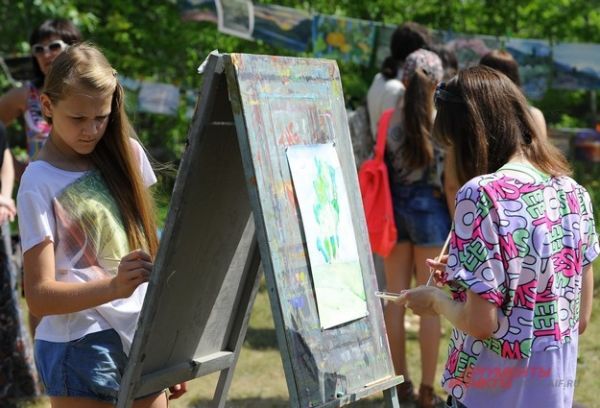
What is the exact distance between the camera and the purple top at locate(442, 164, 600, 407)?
2230mm

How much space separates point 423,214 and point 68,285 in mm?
2352

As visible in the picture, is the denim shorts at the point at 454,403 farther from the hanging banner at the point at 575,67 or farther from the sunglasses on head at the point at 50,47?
the hanging banner at the point at 575,67

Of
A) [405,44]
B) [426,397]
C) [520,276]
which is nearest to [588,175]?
[405,44]

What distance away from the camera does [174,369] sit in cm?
271

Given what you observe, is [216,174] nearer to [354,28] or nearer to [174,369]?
[174,369]

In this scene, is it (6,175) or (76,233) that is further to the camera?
(6,175)

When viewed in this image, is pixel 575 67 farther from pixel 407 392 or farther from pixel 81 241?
pixel 81 241

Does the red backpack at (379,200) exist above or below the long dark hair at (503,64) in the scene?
below

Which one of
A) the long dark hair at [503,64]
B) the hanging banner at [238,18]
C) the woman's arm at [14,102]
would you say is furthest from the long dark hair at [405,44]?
the hanging banner at [238,18]

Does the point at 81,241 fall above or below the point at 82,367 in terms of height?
above

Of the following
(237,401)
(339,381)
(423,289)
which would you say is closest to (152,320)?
(339,381)

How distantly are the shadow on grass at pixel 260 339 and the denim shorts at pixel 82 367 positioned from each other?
329cm

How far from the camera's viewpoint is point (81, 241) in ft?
8.29

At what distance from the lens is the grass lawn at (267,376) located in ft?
15.8
